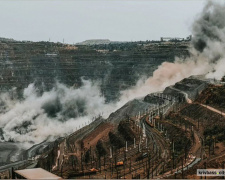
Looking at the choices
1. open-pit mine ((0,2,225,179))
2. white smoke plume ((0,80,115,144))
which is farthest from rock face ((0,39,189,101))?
white smoke plume ((0,80,115,144))

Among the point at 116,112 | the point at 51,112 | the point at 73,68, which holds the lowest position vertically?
the point at 51,112

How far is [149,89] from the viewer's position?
164 meters

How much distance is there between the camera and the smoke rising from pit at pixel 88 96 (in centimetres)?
15500

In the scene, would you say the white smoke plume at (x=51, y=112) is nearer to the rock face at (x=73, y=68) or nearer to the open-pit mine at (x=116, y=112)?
the open-pit mine at (x=116, y=112)

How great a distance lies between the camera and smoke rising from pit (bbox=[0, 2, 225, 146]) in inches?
6102

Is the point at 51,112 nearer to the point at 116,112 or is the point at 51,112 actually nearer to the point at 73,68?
the point at 73,68

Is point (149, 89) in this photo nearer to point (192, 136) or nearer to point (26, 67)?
point (26, 67)

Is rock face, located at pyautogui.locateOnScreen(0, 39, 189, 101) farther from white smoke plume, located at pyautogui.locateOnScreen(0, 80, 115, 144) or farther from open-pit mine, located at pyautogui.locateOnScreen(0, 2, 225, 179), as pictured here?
white smoke plume, located at pyautogui.locateOnScreen(0, 80, 115, 144)

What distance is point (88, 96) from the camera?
180 metres

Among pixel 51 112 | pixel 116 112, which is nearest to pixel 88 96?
pixel 51 112

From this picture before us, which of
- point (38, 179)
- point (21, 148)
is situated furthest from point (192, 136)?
point (21, 148)

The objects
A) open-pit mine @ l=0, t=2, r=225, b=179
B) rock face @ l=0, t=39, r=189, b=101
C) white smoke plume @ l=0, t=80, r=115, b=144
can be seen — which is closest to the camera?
open-pit mine @ l=0, t=2, r=225, b=179

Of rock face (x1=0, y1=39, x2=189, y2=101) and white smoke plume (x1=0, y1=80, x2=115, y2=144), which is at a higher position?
rock face (x1=0, y1=39, x2=189, y2=101)

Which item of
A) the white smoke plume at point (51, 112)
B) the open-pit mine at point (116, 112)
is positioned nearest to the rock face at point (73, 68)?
the open-pit mine at point (116, 112)
